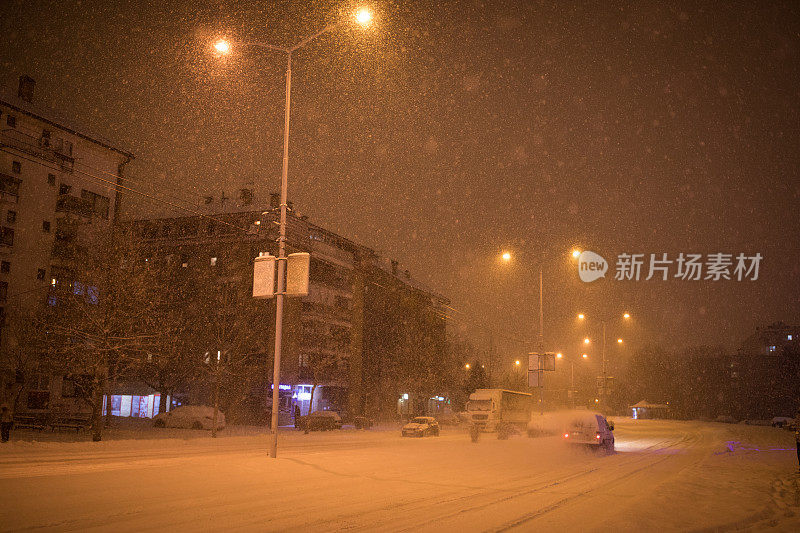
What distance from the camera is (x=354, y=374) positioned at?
63750 millimetres

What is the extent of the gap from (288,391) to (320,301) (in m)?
8.93

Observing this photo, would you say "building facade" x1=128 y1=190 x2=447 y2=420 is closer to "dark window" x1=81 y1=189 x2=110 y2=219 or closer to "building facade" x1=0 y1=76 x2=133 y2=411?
"dark window" x1=81 y1=189 x2=110 y2=219

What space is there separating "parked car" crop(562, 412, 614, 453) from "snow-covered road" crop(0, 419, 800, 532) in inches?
177

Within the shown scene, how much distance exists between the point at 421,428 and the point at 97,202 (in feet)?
112

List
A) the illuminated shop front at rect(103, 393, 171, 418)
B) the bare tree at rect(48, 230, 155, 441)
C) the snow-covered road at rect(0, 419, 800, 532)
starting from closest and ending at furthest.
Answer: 1. the snow-covered road at rect(0, 419, 800, 532)
2. the bare tree at rect(48, 230, 155, 441)
3. the illuminated shop front at rect(103, 393, 171, 418)

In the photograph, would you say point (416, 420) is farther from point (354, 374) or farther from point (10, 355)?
point (10, 355)

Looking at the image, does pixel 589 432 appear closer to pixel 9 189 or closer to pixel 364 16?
pixel 364 16

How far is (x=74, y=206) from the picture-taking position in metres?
49.7

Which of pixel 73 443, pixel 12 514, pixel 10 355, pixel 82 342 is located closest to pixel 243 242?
pixel 10 355

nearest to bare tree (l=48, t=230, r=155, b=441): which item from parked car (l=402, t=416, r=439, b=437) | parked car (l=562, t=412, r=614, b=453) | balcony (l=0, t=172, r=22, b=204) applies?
parked car (l=402, t=416, r=439, b=437)

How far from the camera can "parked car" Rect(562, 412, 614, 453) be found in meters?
24.7

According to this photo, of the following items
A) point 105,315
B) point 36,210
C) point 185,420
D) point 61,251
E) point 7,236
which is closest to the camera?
point 105,315

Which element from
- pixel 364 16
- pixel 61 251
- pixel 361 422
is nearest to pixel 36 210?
pixel 61 251

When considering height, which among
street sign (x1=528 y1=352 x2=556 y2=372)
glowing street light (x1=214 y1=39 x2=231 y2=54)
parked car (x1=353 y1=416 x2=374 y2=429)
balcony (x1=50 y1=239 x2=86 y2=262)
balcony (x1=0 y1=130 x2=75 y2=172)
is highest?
balcony (x1=0 y1=130 x2=75 y2=172)
